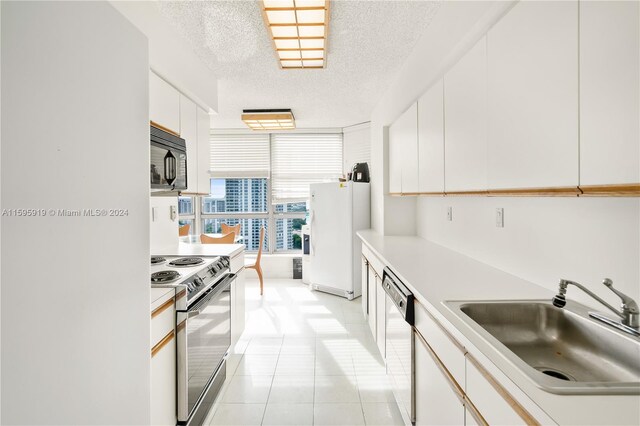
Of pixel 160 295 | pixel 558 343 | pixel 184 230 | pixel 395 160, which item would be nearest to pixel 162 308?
pixel 160 295

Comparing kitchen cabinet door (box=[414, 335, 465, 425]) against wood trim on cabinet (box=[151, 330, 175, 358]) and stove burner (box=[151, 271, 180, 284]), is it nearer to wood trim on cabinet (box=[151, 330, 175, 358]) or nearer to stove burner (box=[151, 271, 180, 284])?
wood trim on cabinet (box=[151, 330, 175, 358])

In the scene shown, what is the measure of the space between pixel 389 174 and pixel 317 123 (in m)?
1.99

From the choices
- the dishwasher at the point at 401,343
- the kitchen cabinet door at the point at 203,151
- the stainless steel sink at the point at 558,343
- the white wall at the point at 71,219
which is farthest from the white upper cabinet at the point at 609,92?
the kitchen cabinet door at the point at 203,151

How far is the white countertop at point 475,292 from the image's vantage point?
658 millimetres

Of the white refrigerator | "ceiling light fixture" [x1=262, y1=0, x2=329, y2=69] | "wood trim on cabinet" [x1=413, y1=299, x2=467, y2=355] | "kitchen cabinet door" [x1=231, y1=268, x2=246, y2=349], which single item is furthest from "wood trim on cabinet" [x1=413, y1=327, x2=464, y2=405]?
the white refrigerator

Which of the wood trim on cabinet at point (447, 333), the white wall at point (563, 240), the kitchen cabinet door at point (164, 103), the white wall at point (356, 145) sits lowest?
the wood trim on cabinet at point (447, 333)

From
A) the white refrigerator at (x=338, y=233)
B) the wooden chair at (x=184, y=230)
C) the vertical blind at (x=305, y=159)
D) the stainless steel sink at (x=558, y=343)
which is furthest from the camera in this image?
the vertical blind at (x=305, y=159)

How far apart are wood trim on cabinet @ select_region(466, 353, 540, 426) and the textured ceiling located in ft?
6.73

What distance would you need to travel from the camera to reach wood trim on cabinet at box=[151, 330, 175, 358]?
1.39 metres

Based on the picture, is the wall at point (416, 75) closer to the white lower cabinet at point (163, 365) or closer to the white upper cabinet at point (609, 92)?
the white upper cabinet at point (609, 92)

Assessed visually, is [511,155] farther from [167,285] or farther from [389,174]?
[389,174]

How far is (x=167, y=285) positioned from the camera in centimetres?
156

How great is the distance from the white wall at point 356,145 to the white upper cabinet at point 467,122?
9.94 feet

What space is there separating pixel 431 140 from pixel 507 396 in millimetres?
1704
